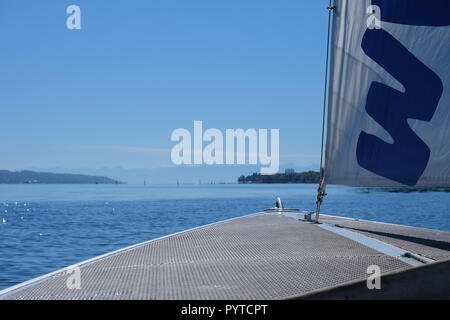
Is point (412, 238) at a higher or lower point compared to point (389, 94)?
lower

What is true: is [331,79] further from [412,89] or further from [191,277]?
[191,277]

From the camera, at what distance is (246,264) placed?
17.3 ft

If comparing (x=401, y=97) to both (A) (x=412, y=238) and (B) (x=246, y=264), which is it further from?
(B) (x=246, y=264)

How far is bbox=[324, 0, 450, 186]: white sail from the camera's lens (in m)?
6.42

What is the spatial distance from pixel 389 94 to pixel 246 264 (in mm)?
3016

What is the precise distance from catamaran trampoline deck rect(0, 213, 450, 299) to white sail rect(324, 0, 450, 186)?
860mm

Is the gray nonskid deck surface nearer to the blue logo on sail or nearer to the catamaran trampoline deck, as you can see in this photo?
the catamaran trampoline deck

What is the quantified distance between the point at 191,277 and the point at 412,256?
1.95 m

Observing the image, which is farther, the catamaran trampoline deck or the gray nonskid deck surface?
the gray nonskid deck surface

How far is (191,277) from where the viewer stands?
4.71 metres

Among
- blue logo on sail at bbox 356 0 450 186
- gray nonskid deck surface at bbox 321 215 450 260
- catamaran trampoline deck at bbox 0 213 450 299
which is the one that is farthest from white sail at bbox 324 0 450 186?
catamaran trampoline deck at bbox 0 213 450 299

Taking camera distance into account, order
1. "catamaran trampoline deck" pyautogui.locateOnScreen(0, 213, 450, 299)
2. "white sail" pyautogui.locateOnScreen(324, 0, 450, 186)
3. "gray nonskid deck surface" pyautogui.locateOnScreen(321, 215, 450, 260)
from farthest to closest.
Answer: "white sail" pyautogui.locateOnScreen(324, 0, 450, 186) < "gray nonskid deck surface" pyautogui.locateOnScreen(321, 215, 450, 260) < "catamaran trampoline deck" pyautogui.locateOnScreen(0, 213, 450, 299)

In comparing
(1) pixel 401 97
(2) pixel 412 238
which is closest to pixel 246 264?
(2) pixel 412 238
